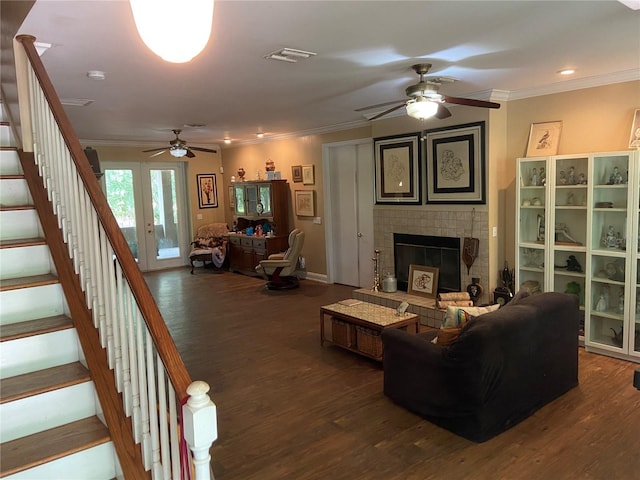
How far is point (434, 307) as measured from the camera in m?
5.34

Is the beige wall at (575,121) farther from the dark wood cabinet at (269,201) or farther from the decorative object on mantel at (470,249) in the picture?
the dark wood cabinet at (269,201)

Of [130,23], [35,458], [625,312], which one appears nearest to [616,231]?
[625,312]

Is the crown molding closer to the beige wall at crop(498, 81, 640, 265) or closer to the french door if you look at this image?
the beige wall at crop(498, 81, 640, 265)

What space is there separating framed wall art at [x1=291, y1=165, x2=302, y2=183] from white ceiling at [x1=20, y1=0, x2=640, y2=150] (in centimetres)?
253

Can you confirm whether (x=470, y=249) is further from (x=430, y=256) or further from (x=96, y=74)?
(x=96, y=74)

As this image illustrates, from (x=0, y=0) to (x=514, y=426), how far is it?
14.2 ft

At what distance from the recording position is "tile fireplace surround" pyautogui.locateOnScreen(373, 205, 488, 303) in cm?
538

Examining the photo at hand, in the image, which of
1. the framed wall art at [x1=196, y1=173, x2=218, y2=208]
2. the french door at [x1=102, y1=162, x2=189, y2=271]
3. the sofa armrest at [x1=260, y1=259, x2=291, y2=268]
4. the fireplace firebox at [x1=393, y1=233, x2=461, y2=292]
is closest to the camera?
the fireplace firebox at [x1=393, y1=233, x2=461, y2=292]

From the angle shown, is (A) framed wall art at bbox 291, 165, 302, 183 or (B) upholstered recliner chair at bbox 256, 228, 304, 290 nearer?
(B) upholstered recliner chair at bbox 256, 228, 304, 290

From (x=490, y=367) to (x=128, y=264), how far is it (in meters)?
2.29

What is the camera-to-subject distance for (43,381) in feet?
6.75

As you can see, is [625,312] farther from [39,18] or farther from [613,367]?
[39,18]

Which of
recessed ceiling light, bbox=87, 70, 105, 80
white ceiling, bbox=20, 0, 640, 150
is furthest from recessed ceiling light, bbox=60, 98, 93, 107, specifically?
recessed ceiling light, bbox=87, 70, 105, 80

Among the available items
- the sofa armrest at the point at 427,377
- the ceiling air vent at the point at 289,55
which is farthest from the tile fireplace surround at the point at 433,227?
the ceiling air vent at the point at 289,55
